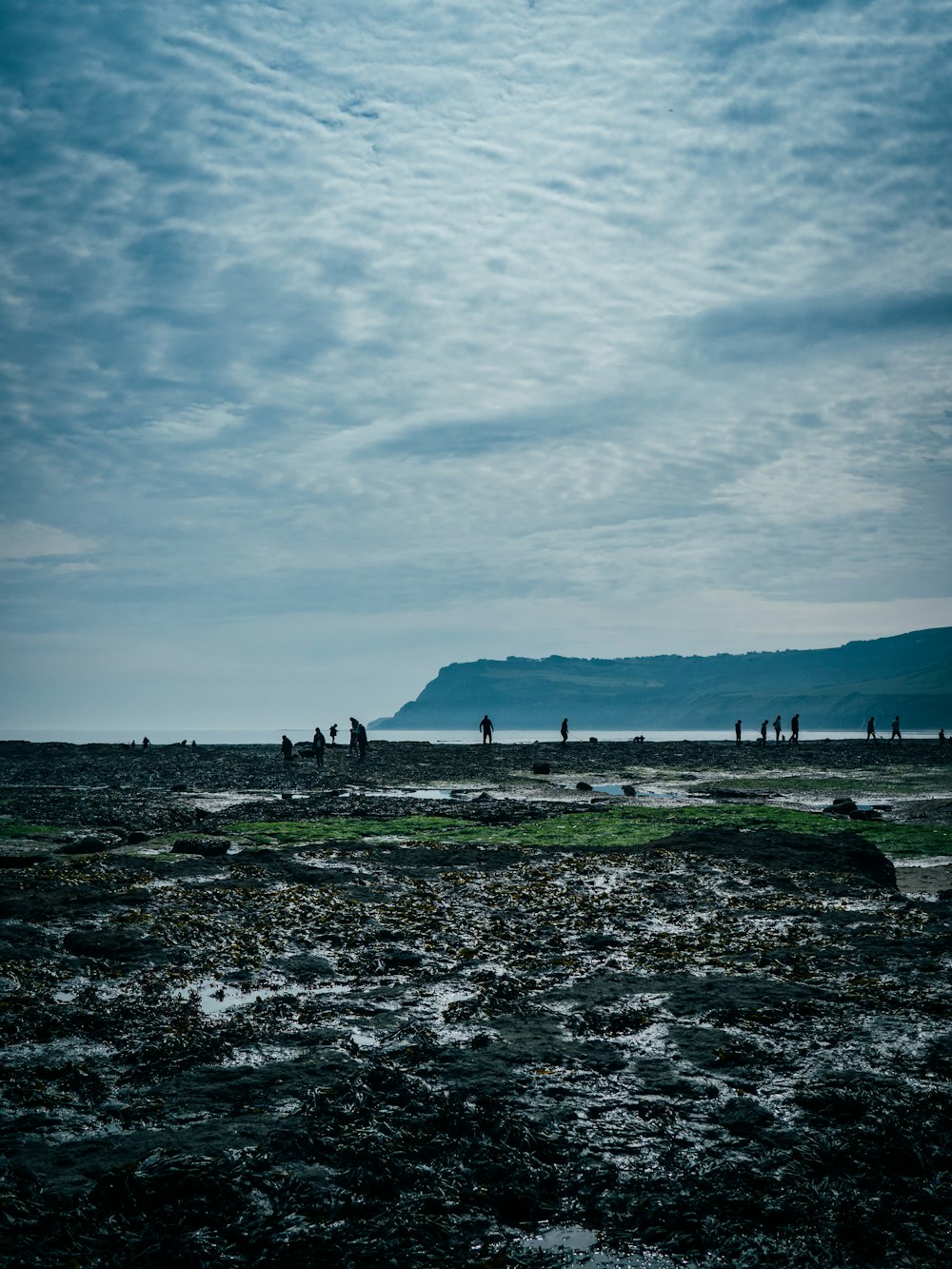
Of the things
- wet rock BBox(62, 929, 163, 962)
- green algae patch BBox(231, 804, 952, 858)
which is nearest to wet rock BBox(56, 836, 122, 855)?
green algae patch BBox(231, 804, 952, 858)

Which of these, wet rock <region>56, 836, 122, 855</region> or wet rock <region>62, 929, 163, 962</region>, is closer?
wet rock <region>62, 929, 163, 962</region>

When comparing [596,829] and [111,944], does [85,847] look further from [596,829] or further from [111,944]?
[596,829]

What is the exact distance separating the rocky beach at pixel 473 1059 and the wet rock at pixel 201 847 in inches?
5.0

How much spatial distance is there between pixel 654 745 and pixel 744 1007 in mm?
84711

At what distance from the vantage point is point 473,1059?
9.34m

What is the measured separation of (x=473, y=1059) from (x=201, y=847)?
51.8 feet

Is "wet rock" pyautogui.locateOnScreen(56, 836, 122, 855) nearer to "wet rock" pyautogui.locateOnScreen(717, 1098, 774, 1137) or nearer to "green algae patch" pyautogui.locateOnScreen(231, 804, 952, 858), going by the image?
"green algae patch" pyautogui.locateOnScreen(231, 804, 952, 858)

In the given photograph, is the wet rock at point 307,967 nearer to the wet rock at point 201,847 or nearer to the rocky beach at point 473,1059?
the rocky beach at point 473,1059

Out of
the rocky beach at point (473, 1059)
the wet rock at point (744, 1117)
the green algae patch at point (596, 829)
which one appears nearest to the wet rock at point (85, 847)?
the rocky beach at point (473, 1059)

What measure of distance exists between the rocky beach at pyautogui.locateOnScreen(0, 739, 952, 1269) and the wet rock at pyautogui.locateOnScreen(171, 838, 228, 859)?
5.0 inches

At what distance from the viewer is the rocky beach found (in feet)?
21.3

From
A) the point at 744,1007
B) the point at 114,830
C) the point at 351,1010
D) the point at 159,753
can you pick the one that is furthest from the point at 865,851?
the point at 159,753

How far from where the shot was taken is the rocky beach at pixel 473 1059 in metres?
6.49

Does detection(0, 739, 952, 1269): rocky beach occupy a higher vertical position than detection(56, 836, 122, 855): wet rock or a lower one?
lower
